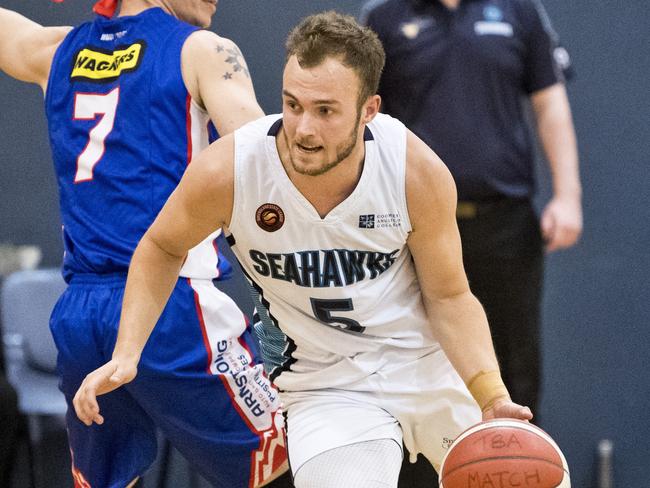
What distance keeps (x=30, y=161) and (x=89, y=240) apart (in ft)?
9.43

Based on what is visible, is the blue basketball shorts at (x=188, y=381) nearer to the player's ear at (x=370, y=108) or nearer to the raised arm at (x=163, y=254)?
the raised arm at (x=163, y=254)

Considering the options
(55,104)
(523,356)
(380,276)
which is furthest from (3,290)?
(380,276)

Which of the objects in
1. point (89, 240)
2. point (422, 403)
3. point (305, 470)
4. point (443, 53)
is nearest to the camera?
point (305, 470)

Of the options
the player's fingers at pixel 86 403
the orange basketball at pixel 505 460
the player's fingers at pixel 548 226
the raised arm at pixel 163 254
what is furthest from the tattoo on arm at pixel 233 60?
the player's fingers at pixel 548 226

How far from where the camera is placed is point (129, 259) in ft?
11.6

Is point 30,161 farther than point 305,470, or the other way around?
point 30,161

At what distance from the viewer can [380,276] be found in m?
3.31

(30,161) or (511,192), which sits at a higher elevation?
(511,192)

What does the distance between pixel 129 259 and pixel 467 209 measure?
1.87 meters

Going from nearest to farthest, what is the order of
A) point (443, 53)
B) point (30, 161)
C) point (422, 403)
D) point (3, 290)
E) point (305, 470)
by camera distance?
point (305, 470) < point (422, 403) < point (443, 53) < point (3, 290) < point (30, 161)

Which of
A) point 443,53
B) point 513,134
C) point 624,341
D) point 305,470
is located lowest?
point 624,341

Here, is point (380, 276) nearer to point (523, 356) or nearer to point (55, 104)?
point (55, 104)

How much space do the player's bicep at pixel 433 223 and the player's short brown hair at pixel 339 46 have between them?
270mm

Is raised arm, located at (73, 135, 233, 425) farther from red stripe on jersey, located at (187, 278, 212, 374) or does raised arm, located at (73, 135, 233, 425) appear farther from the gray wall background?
the gray wall background
